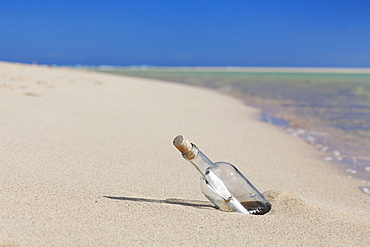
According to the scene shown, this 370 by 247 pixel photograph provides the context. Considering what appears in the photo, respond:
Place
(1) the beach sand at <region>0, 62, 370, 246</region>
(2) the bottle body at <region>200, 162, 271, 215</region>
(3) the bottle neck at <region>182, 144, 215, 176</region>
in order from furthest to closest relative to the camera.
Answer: (2) the bottle body at <region>200, 162, 271, 215</region>
(3) the bottle neck at <region>182, 144, 215, 176</region>
(1) the beach sand at <region>0, 62, 370, 246</region>

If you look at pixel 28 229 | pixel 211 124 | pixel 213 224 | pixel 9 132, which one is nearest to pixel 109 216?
pixel 28 229

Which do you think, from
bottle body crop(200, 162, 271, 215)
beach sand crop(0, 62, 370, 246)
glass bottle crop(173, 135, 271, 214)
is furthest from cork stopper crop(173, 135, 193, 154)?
beach sand crop(0, 62, 370, 246)

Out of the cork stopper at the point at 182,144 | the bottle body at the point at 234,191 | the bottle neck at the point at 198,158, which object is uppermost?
the cork stopper at the point at 182,144

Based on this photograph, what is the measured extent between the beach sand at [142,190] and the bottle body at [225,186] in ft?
0.25

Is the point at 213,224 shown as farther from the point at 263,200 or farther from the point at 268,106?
the point at 268,106

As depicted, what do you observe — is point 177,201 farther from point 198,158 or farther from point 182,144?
point 182,144

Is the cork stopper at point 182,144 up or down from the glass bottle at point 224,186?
up

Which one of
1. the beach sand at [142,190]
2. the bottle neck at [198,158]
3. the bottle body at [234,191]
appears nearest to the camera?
the beach sand at [142,190]

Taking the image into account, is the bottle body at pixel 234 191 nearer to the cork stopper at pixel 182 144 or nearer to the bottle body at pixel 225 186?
the bottle body at pixel 225 186

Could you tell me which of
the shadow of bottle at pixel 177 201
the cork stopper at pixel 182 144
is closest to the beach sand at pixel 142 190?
the shadow of bottle at pixel 177 201

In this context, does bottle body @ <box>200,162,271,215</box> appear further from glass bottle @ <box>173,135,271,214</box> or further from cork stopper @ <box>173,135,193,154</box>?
cork stopper @ <box>173,135,193,154</box>

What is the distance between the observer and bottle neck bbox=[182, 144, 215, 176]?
179 centimetres

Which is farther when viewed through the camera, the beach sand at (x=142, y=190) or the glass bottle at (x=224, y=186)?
the glass bottle at (x=224, y=186)

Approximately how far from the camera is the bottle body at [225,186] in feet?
6.04
